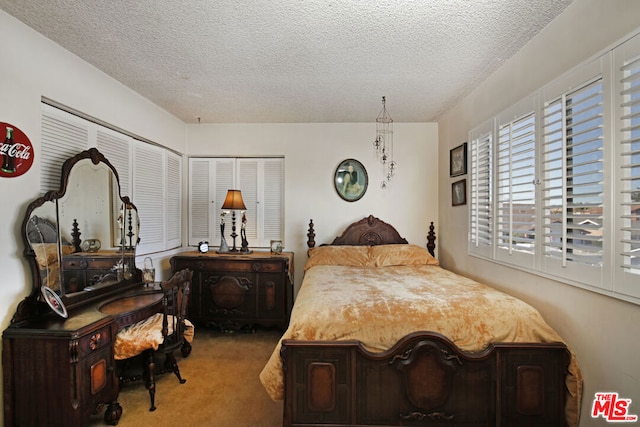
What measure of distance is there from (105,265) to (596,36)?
150 inches

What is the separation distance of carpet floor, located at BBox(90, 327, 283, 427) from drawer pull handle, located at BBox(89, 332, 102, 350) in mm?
636

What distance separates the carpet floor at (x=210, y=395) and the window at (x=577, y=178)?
2190 millimetres

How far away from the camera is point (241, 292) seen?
3500 mm

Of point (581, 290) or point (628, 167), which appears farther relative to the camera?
point (581, 290)

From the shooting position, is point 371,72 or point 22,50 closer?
point 22,50

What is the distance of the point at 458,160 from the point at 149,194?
359cm

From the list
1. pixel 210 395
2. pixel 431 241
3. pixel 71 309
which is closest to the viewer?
pixel 71 309

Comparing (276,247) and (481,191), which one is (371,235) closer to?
(276,247)

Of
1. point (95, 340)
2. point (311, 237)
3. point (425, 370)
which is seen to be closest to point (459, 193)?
point (311, 237)

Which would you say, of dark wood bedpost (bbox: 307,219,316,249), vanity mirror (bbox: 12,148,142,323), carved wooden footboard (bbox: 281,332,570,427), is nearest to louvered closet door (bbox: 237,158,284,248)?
dark wood bedpost (bbox: 307,219,316,249)

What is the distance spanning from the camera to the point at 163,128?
3.59 m

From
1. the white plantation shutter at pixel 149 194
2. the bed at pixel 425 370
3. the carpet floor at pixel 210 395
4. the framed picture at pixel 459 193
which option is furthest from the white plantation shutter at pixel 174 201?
the framed picture at pixel 459 193

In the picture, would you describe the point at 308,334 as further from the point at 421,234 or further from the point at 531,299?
the point at 421,234

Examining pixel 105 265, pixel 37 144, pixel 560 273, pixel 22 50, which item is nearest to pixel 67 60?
pixel 22 50
